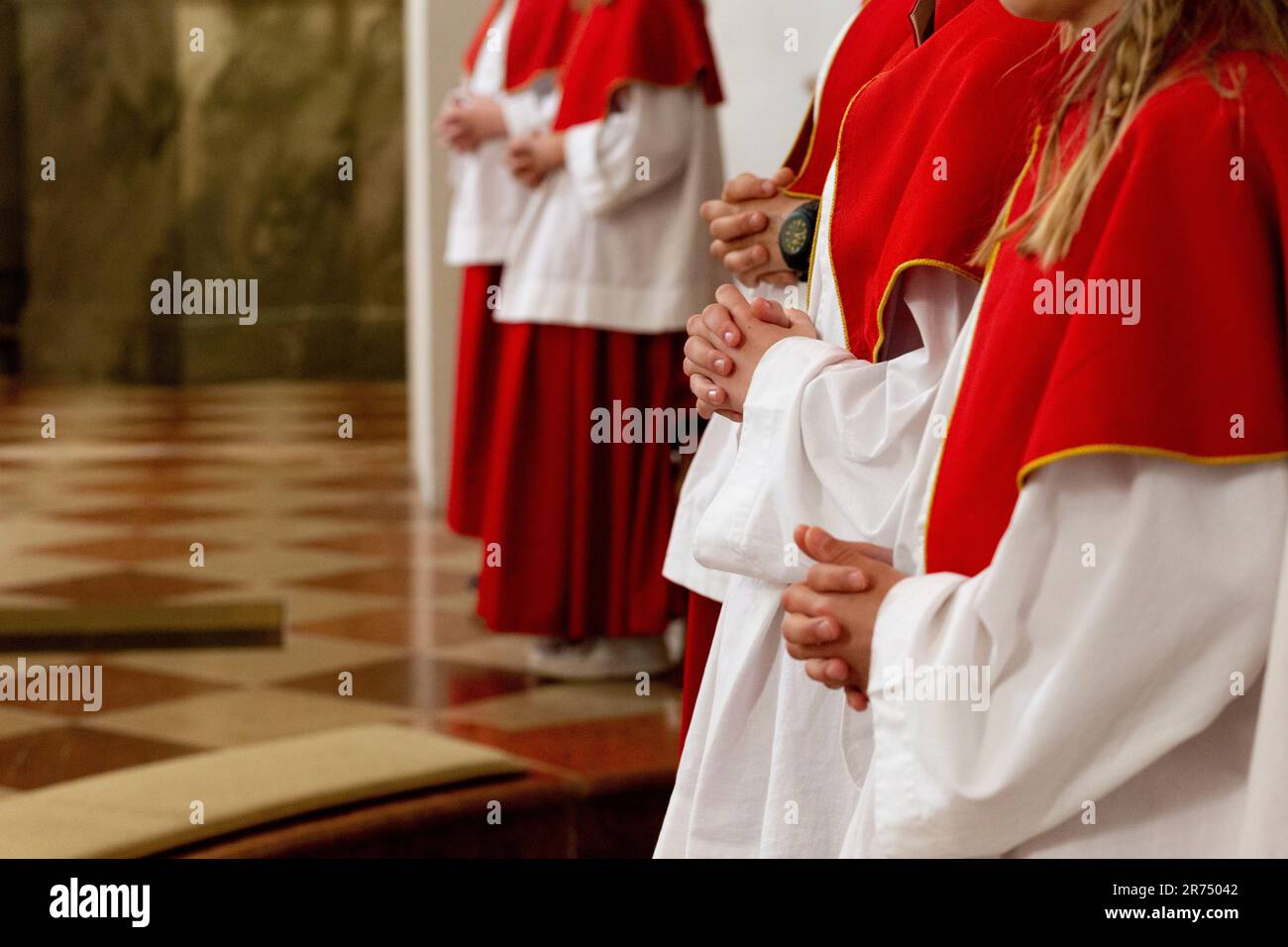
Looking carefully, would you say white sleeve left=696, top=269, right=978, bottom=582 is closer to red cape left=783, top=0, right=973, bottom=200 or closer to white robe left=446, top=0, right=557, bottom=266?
red cape left=783, top=0, right=973, bottom=200

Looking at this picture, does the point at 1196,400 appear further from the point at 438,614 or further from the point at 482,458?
the point at 438,614

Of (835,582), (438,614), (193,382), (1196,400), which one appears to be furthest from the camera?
(193,382)

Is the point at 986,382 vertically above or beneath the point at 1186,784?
above

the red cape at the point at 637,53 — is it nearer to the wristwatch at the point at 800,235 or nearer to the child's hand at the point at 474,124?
the child's hand at the point at 474,124

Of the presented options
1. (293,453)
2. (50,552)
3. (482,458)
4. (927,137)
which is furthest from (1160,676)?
(293,453)

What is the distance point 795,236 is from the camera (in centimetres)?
199

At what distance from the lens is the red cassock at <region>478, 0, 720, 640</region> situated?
404 centimetres

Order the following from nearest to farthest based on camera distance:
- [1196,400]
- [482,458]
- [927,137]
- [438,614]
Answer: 1. [1196,400]
2. [927,137]
3. [482,458]
4. [438,614]

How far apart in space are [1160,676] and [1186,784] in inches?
4.9

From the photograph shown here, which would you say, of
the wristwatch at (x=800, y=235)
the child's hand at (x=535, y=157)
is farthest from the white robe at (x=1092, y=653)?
the child's hand at (x=535, y=157)

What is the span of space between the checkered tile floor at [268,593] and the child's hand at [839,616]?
1779mm

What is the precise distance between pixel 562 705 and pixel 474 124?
1.53 m

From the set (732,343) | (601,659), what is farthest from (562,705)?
(732,343)
